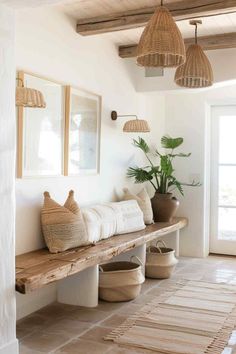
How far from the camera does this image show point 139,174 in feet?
17.4

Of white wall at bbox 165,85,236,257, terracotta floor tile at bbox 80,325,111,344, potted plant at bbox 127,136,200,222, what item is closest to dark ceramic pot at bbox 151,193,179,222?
potted plant at bbox 127,136,200,222

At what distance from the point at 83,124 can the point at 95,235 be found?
3.52 feet

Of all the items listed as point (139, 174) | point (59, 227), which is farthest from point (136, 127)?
point (59, 227)

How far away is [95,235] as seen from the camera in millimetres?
3961

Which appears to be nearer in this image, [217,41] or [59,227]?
[59,227]

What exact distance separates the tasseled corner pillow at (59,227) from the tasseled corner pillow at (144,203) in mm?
1520

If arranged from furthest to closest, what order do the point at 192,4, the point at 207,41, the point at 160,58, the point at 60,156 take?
the point at 207,41, the point at 60,156, the point at 192,4, the point at 160,58

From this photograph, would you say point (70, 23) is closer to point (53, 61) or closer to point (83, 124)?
point (53, 61)

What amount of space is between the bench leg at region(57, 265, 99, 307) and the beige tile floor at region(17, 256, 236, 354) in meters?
0.06

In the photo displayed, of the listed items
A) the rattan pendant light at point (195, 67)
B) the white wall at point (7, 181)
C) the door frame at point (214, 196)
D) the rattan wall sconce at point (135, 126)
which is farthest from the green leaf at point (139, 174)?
the white wall at point (7, 181)

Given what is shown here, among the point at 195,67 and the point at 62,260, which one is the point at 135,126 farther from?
the point at 62,260

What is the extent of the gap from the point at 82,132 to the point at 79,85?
17.3 inches

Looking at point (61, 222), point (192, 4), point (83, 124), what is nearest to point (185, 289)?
point (61, 222)

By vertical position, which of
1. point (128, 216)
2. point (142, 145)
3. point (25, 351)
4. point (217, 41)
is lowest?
point (25, 351)
